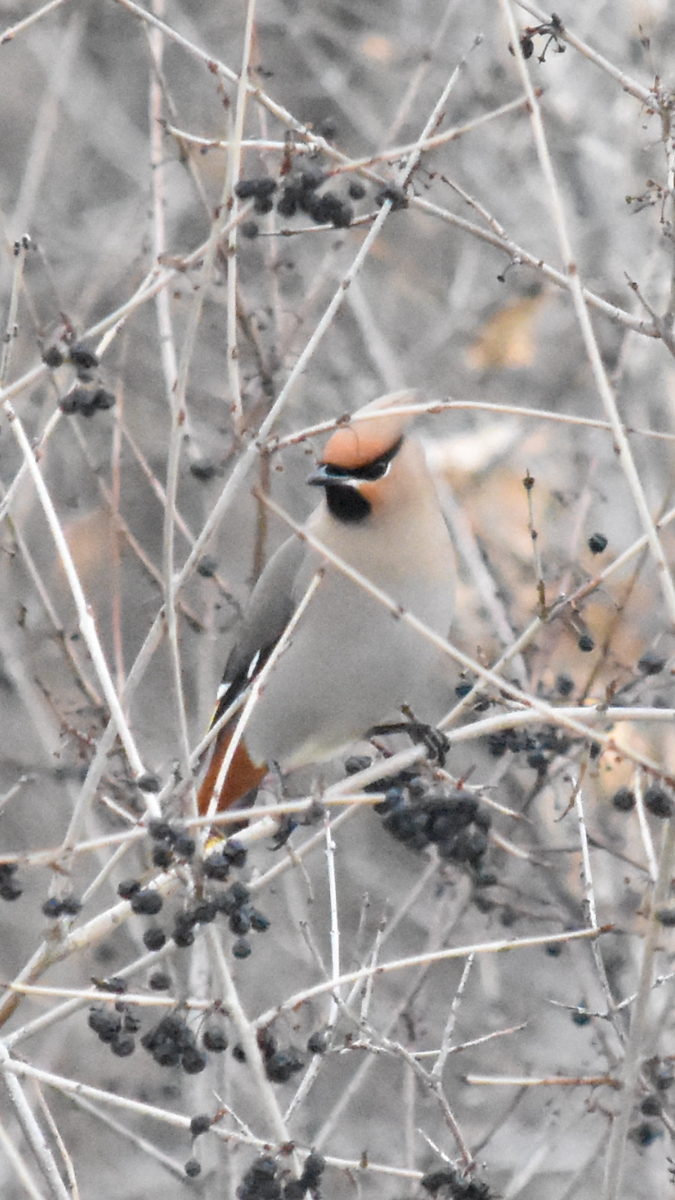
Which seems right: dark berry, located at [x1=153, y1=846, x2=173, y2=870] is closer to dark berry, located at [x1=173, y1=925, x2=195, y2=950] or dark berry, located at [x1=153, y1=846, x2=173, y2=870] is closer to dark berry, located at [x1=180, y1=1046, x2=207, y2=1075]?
dark berry, located at [x1=173, y1=925, x2=195, y2=950]

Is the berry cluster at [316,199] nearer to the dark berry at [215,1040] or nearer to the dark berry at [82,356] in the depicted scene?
the dark berry at [82,356]

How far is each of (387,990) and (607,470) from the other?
2.16 metres

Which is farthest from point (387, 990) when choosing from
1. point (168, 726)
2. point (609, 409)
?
point (609, 409)

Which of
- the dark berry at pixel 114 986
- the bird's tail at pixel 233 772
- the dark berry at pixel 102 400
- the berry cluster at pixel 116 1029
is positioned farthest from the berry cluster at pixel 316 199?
the bird's tail at pixel 233 772

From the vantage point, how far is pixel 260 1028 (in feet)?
8.71

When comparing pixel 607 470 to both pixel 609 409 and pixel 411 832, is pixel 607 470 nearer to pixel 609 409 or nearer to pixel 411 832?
pixel 411 832

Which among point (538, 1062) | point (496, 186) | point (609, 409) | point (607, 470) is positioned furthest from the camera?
point (496, 186)

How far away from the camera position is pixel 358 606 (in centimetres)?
385

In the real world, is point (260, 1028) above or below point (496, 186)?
below

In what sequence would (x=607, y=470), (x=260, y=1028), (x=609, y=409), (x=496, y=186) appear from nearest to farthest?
(x=609, y=409) → (x=260, y=1028) → (x=607, y=470) → (x=496, y=186)

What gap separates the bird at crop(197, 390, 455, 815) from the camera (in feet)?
12.2

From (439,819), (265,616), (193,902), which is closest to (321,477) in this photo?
(265,616)

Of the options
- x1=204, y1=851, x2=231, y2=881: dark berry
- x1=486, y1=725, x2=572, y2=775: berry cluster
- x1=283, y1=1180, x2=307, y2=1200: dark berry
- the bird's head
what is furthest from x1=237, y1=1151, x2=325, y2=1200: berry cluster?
the bird's head

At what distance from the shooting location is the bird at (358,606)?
3715mm
